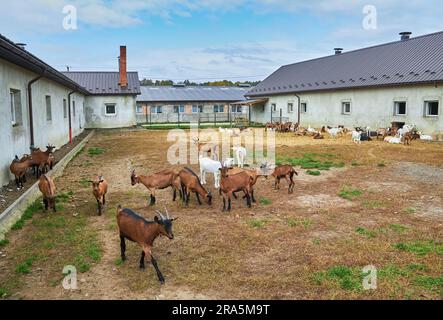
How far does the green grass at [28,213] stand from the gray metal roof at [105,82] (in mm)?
24319

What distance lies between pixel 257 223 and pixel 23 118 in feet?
24.4

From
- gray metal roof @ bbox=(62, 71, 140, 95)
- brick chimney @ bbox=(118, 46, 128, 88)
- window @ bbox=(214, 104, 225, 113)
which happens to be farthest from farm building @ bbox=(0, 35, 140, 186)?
window @ bbox=(214, 104, 225, 113)

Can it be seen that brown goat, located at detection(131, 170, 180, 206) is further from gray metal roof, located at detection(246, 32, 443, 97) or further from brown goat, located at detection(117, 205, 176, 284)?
gray metal roof, located at detection(246, 32, 443, 97)

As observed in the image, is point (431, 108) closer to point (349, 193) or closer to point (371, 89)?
point (371, 89)

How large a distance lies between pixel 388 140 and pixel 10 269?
17543mm

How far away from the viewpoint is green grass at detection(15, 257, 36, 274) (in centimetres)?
464

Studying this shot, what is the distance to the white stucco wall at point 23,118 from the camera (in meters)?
8.41

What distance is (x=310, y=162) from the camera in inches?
501

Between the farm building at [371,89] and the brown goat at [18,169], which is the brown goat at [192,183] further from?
the farm building at [371,89]

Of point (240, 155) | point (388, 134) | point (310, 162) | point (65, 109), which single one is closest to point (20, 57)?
point (240, 155)

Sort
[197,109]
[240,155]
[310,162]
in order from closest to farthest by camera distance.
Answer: [240,155]
[310,162]
[197,109]

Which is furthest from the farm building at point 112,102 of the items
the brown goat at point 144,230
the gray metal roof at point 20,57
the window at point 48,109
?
the brown goat at point 144,230

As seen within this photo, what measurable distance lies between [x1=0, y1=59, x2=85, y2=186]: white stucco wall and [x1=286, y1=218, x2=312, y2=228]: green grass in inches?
241
